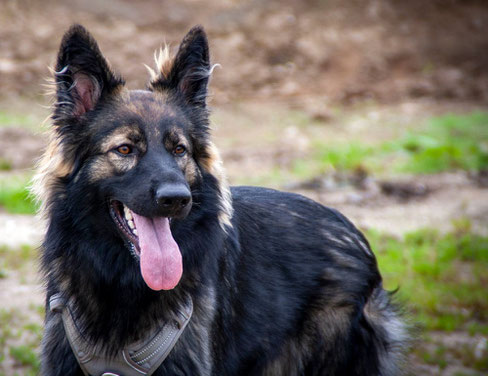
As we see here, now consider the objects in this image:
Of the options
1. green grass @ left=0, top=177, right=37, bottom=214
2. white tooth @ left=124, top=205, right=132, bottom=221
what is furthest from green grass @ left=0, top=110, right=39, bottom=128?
white tooth @ left=124, top=205, right=132, bottom=221

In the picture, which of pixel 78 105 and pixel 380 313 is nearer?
pixel 78 105

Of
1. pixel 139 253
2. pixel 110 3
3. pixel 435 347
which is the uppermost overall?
pixel 110 3

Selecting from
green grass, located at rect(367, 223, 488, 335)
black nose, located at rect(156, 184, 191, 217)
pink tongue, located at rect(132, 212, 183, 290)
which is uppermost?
black nose, located at rect(156, 184, 191, 217)

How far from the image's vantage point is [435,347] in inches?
225

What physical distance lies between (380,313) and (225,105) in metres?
11.8

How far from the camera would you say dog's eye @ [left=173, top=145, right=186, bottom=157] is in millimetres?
3842

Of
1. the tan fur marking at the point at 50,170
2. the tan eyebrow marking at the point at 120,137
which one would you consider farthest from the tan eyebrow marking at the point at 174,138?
the tan fur marking at the point at 50,170

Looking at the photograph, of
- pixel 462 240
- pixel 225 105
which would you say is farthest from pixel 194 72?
pixel 225 105

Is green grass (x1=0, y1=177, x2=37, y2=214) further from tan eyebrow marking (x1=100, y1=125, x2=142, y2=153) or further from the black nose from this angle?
the black nose

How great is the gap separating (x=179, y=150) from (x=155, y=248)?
0.66m

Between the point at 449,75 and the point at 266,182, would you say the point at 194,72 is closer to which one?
the point at 266,182

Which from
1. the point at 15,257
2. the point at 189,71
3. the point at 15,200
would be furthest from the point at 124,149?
the point at 15,200

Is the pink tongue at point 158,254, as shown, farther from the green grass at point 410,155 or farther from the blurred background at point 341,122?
the green grass at point 410,155

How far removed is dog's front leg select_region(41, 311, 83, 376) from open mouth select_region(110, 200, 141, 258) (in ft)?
2.20
